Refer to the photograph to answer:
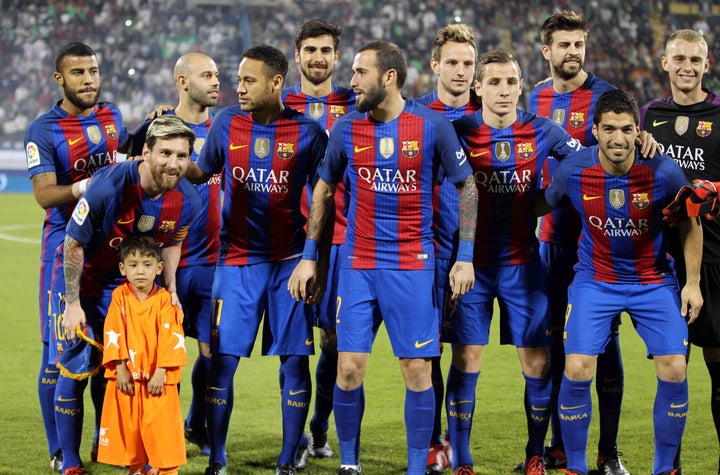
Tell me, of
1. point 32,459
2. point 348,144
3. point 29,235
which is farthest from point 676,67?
point 29,235

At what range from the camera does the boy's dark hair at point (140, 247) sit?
482cm

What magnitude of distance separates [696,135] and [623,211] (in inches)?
32.8

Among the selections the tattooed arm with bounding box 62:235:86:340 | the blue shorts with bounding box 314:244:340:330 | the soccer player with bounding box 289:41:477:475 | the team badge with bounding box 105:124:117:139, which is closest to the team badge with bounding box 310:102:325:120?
the blue shorts with bounding box 314:244:340:330

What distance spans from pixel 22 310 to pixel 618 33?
765 inches

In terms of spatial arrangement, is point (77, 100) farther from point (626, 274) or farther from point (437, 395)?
point (626, 274)

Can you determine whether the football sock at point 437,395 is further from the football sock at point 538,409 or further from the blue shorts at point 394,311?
the blue shorts at point 394,311

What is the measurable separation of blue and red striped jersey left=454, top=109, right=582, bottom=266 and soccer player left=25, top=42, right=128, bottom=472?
82.7 inches

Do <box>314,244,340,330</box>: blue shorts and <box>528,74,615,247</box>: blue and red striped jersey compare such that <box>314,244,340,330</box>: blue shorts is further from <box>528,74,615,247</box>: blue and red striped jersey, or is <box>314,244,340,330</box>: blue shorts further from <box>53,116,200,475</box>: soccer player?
<box>528,74,615,247</box>: blue and red striped jersey

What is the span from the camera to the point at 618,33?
2573 cm

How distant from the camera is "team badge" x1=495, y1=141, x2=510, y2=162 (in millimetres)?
5109

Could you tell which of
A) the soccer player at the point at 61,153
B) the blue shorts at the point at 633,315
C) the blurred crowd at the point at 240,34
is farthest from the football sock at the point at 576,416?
the blurred crowd at the point at 240,34

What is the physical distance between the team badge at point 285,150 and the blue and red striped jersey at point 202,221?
777mm

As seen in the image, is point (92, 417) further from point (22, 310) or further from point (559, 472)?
point (22, 310)

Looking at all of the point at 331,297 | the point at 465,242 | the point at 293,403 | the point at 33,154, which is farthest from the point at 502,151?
the point at 33,154
